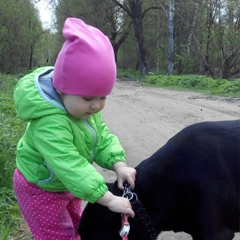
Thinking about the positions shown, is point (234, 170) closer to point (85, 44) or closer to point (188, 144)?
point (188, 144)

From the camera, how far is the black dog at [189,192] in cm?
232

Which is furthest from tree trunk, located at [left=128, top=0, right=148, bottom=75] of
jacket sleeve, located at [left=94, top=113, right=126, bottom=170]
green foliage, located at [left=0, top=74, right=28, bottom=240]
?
jacket sleeve, located at [left=94, top=113, right=126, bottom=170]

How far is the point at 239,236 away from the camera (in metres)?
3.44

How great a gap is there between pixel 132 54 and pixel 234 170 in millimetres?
49370

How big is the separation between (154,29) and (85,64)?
123 feet

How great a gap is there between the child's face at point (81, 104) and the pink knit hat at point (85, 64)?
0.05 m

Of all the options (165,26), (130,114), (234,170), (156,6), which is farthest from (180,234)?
(165,26)

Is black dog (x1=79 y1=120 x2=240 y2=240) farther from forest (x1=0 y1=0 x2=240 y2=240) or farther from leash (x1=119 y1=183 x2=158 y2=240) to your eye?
forest (x1=0 y1=0 x2=240 y2=240)

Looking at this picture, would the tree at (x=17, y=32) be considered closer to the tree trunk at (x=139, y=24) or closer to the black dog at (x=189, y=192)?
the tree trunk at (x=139, y=24)

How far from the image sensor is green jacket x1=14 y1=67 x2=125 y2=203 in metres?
2.31

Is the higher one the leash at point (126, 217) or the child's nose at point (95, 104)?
the child's nose at point (95, 104)

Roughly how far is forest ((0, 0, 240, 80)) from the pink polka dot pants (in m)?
19.1

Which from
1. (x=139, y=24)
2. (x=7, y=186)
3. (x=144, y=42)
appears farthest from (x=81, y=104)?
(x=144, y=42)

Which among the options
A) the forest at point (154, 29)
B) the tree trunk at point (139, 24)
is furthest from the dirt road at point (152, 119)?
the tree trunk at point (139, 24)
